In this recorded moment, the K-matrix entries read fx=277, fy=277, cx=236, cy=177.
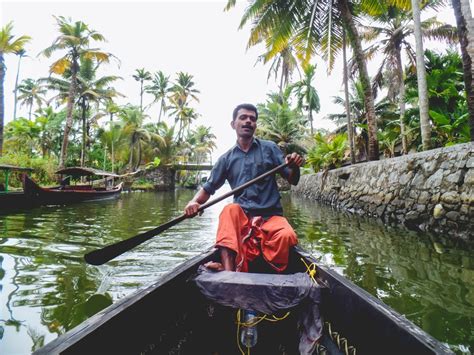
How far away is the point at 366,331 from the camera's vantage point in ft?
4.37

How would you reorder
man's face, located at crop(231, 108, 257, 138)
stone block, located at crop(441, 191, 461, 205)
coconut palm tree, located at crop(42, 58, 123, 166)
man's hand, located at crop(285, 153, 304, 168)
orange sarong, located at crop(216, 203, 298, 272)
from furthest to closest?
coconut palm tree, located at crop(42, 58, 123, 166)
stone block, located at crop(441, 191, 461, 205)
man's face, located at crop(231, 108, 257, 138)
man's hand, located at crop(285, 153, 304, 168)
orange sarong, located at crop(216, 203, 298, 272)

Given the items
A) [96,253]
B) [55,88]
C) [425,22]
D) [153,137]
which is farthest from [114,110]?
[96,253]

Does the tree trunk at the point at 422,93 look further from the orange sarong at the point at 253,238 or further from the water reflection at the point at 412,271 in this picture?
the orange sarong at the point at 253,238

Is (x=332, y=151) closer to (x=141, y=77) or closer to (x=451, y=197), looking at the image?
(x=451, y=197)

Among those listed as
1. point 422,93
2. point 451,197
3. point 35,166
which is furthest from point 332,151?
point 35,166

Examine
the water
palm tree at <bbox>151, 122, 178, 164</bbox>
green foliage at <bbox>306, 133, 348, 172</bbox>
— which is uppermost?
A: palm tree at <bbox>151, 122, 178, 164</bbox>

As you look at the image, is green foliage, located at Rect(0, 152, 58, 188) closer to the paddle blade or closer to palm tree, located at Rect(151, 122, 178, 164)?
palm tree, located at Rect(151, 122, 178, 164)

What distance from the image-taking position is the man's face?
251 cm

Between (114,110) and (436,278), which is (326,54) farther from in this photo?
(114,110)

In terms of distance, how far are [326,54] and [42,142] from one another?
96.7 ft

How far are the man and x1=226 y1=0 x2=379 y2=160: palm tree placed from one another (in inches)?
299

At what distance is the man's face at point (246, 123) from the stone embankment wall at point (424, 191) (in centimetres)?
421

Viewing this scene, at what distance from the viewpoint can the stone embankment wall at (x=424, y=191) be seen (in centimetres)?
468

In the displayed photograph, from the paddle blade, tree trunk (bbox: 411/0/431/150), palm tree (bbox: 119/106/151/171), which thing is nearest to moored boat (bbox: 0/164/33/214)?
the paddle blade
